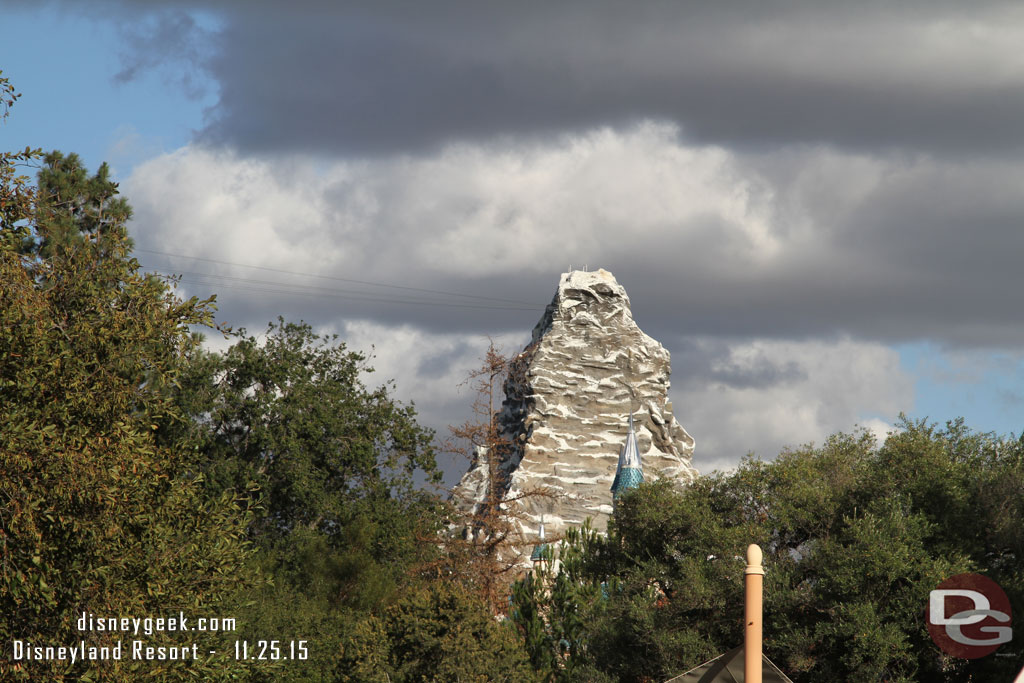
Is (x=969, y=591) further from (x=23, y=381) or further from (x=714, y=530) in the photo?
(x=23, y=381)

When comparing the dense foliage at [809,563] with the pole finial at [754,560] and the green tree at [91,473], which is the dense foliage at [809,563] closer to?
the green tree at [91,473]

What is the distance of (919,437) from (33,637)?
21.1 m

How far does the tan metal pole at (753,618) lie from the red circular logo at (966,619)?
14.8 m

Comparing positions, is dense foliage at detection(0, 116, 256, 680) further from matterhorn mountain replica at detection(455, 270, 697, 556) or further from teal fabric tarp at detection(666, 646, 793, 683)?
matterhorn mountain replica at detection(455, 270, 697, 556)

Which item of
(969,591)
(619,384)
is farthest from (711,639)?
(619,384)

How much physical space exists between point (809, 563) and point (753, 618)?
1652cm

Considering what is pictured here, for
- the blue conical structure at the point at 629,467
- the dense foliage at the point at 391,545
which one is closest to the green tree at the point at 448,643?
the dense foliage at the point at 391,545

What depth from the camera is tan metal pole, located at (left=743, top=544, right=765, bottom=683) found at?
7.42 metres

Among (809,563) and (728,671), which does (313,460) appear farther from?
(728,671)

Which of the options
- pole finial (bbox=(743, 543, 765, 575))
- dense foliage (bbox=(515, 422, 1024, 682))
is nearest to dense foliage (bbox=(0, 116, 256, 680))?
pole finial (bbox=(743, 543, 765, 575))

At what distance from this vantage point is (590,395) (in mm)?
160500

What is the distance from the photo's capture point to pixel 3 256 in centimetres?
1246

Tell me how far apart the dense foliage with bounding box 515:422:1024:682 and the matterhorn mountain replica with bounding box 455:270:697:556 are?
12477 cm

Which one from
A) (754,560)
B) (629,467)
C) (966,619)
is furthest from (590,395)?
(754,560)
